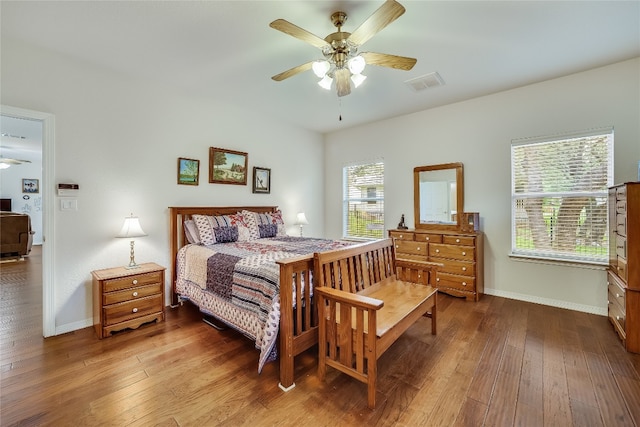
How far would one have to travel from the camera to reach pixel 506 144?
3.54 m

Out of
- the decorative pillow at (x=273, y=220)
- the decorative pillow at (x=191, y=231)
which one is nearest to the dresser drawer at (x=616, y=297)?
the decorative pillow at (x=273, y=220)

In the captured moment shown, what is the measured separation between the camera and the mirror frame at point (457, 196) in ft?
12.7

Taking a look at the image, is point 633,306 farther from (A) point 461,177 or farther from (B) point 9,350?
(B) point 9,350

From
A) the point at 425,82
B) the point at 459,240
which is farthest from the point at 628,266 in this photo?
the point at 425,82

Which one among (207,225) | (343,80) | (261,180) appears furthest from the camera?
(261,180)

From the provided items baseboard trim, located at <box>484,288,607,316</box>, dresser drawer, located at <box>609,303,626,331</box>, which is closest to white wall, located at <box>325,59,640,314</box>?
baseboard trim, located at <box>484,288,607,316</box>

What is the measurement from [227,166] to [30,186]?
8.11 m

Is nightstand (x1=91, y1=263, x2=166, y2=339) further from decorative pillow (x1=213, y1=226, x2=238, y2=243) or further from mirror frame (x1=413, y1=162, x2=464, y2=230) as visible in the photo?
mirror frame (x1=413, y1=162, x2=464, y2=230)

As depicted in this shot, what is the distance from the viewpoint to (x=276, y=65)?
2838 mm

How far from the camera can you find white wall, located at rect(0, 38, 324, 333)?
258 cm

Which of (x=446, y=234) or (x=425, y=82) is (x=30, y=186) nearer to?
(x=425, y=82)

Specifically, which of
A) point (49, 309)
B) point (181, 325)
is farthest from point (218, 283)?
point (49, 309)

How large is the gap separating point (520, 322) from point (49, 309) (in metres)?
4.61

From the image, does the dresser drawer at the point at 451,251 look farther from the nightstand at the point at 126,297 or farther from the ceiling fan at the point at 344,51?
the nightstand at the point at 126,297
